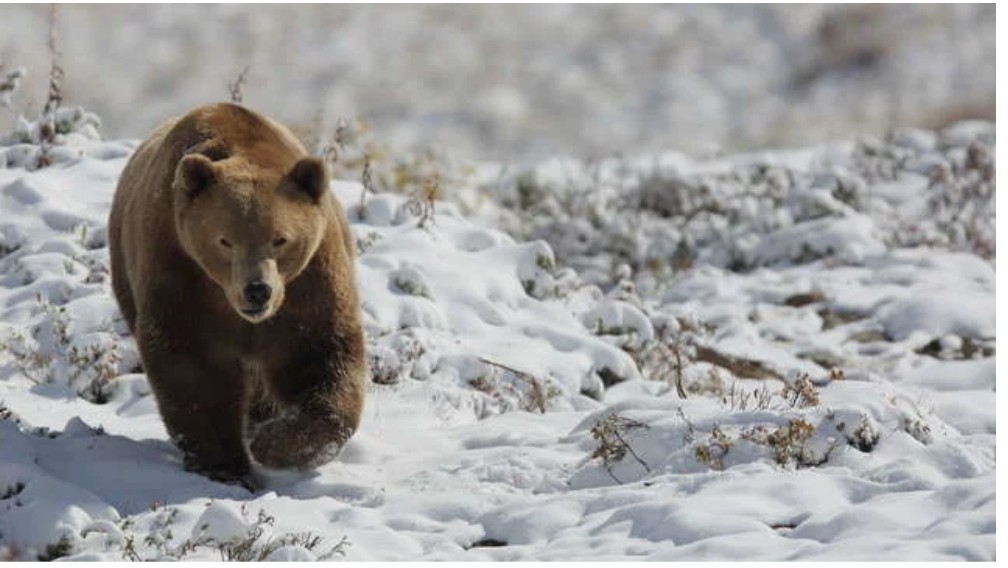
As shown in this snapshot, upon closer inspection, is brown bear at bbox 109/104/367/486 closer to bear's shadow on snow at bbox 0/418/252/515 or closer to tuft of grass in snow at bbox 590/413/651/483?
bear's shadow on snow at bbox 0/418/252/515

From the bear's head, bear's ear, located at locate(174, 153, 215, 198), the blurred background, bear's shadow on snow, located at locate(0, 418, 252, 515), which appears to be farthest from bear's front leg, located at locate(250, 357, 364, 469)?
the blurred background

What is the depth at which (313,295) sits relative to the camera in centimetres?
700

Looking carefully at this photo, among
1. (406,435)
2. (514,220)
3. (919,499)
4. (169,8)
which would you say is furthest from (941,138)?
(169,8)

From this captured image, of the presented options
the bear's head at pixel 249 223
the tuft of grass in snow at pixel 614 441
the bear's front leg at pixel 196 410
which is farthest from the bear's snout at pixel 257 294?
the tuft of grass in snow at pixel 614 441

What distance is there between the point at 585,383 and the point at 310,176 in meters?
2.62

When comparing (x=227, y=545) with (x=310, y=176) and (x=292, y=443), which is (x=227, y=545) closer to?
(x=292, y=443)

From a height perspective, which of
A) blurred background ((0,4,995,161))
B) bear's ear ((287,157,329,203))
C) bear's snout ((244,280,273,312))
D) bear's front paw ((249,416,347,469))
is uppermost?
blurred background ((0,4,995,161))

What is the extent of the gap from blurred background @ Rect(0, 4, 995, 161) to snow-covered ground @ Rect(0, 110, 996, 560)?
6.13 metres

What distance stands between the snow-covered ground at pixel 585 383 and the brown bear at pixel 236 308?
0.71 feet

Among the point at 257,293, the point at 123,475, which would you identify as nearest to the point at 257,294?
the point at 257,293

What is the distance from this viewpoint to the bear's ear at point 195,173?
6.59 metres

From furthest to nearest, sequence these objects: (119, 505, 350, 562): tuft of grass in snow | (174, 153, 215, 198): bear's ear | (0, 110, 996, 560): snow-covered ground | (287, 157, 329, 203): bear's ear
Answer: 1. (287, 157, 329, 203): bear's ear
2. (174, 153, 215, 198): bear's ear
3. (0, 110, 996, 560): snow-covered ground
4. (119, 505, 350, 562): tuft of grass in snow

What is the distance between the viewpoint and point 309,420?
273 inches

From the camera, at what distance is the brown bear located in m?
6.63
